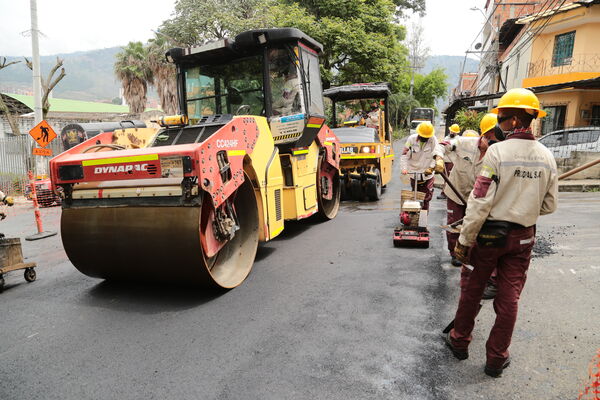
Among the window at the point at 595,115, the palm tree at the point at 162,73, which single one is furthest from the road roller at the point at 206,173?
the palm tree at the point at 162,73

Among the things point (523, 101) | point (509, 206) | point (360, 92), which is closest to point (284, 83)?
point (523, 101)

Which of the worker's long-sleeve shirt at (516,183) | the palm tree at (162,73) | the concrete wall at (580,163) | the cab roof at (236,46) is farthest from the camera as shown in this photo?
the palm tree at (162,73)

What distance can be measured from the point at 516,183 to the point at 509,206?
0.51 feet

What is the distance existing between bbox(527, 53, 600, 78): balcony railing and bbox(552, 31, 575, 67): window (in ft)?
0.16

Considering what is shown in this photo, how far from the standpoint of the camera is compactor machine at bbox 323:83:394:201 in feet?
31.2

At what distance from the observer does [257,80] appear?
5.73 m

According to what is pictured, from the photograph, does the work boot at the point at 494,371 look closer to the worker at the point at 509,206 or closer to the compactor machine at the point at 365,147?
the worker at the point at 509,206

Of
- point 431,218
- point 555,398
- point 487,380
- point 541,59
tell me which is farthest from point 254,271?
point 541,59

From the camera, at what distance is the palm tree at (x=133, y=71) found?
2666 centimetres

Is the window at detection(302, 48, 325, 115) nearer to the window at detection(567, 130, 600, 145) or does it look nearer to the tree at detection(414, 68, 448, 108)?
the window at detection(567, 130, 600, 145)

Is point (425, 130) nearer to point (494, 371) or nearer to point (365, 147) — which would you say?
point (365, 147)

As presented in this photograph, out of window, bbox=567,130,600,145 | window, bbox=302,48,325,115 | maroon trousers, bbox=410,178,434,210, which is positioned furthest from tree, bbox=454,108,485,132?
window, bbox=302,48,325,115

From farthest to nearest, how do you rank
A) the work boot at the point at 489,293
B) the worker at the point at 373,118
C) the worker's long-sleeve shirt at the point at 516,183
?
1. the worker at the point at 373,118
2. the work boot at the point at 489,293
3. the worker's long-sleeve shirt at the point at 516,183

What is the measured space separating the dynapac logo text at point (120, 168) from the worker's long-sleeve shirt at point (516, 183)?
280cm
